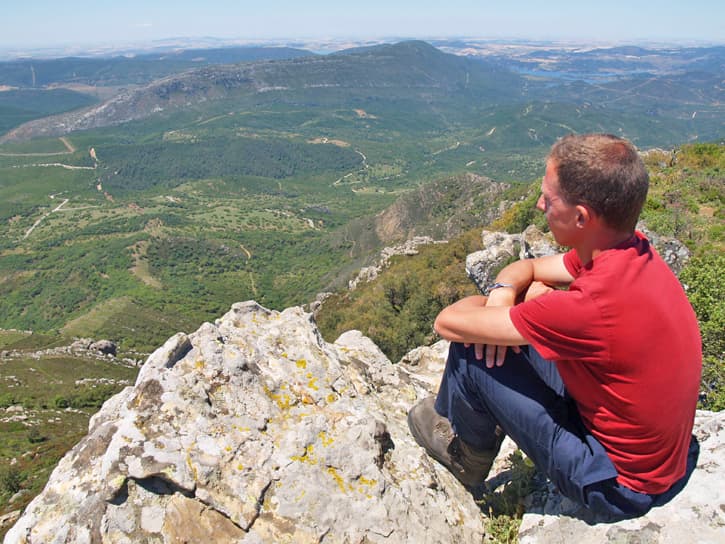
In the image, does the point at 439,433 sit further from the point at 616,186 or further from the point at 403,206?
the point at 403,206

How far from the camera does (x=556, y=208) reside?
442 cm

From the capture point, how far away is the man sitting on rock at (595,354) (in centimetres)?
411

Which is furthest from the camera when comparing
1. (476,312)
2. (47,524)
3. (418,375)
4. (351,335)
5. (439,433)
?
(351,335)

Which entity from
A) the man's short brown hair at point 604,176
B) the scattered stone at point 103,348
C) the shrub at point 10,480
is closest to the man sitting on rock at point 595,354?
the man's short brown hair at point 604,176

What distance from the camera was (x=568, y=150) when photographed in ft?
13.7

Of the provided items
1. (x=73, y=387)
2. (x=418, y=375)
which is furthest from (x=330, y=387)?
(x=73, y=387)

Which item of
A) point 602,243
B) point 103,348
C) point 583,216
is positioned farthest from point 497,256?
point 103,348

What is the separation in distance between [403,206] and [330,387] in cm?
13617

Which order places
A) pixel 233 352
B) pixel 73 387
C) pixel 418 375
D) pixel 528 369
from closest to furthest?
pixel 528 369, pixel 233 352, pixel 418 375, pixel 73 387

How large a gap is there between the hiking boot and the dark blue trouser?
3.22 ft

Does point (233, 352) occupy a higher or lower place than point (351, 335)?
higher

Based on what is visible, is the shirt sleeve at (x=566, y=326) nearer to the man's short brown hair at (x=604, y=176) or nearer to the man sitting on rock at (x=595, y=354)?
the man sitting on rock at (x=595, y=354)


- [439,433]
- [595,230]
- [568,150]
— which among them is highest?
[568,150]

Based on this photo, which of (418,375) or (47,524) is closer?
(47,524)
